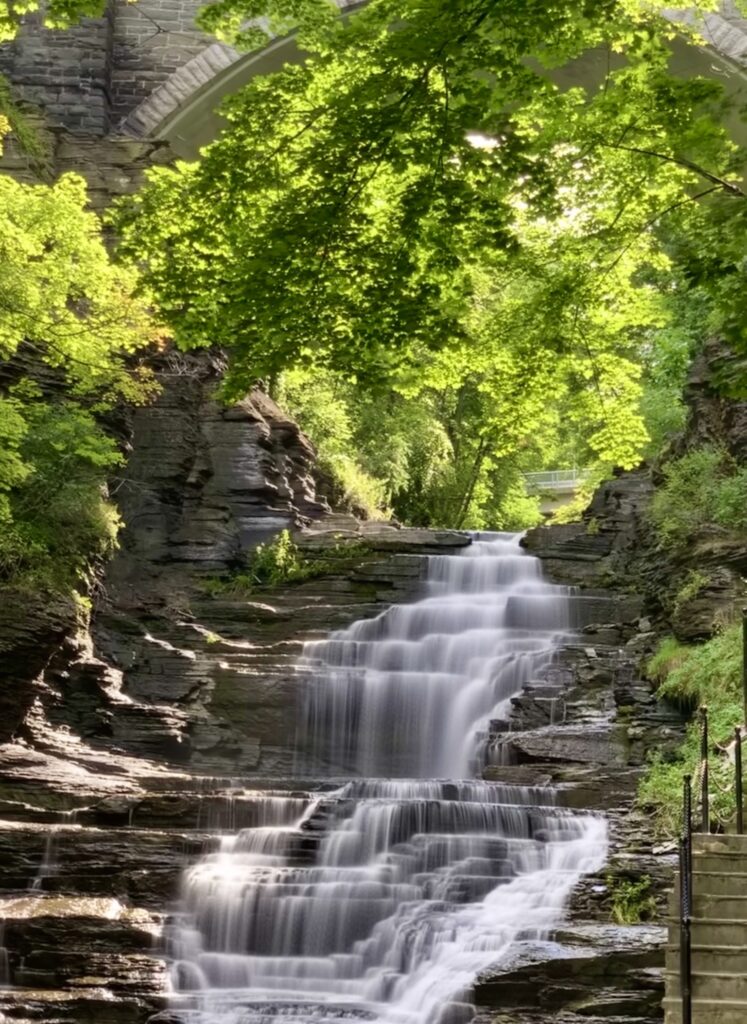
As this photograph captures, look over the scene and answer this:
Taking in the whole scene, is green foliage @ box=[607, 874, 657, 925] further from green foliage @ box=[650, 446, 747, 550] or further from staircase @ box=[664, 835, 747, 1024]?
green foliage @ box=[650, 446, 747, 550]

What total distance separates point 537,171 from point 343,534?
699 inches

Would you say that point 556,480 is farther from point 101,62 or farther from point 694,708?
point 694,708

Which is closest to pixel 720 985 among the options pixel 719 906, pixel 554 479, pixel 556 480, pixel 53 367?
pixel 719 906

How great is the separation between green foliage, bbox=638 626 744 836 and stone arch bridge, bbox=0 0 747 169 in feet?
61.1

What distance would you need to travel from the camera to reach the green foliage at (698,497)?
74.9 ft

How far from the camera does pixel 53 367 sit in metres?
21.1

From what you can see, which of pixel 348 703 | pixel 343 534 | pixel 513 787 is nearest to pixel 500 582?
pixel 343 534

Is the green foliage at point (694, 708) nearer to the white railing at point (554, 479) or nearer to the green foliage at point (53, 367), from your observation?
the green foliage at point (53, 367)

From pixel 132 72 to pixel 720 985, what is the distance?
97.5 ft

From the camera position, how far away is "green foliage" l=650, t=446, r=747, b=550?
74.9ft

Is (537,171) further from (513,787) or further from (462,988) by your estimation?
(513,787)

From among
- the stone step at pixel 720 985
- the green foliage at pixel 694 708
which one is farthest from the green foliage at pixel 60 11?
the green foliage at pixel 694 708

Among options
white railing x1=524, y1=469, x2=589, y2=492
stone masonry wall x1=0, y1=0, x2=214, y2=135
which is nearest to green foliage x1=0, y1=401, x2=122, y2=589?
stone masonry wall x1=0, y1=0, x2=214, y2=135

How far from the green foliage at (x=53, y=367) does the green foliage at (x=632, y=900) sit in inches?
402
